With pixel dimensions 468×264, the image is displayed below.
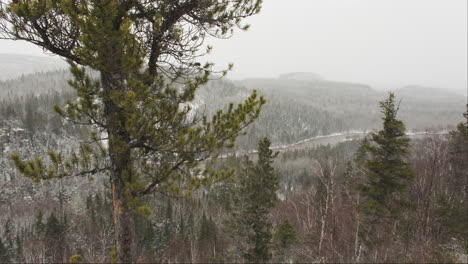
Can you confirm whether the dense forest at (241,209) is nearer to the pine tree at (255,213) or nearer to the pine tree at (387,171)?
the pine tree at (255,213)

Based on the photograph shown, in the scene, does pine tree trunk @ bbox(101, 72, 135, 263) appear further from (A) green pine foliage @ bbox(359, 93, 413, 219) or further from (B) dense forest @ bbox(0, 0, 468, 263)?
(A) green pine foliage @ bbox(359, 93, 413, 219)

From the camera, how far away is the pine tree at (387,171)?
13930mm

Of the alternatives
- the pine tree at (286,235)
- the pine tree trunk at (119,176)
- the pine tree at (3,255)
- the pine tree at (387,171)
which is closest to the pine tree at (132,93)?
the pine tree trunk at (119,176)

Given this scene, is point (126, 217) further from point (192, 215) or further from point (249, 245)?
point (192, 215)

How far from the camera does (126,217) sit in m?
5.34

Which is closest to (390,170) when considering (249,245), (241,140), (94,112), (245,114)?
(249,245)

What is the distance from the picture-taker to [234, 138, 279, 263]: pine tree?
1675cm

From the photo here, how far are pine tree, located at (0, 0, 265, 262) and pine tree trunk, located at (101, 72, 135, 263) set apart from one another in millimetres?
17

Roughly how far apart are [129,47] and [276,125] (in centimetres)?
13940

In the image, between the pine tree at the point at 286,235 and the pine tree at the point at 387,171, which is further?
Answer: the pine tree at the point at 286,235

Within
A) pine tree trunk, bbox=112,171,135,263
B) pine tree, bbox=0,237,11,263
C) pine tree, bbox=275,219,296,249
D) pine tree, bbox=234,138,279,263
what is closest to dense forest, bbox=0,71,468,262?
pine tree, bbox=275,219,296,249

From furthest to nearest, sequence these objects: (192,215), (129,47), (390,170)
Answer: (192,215) < (390,170) < (129,47)

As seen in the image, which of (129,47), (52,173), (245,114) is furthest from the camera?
(245,114)

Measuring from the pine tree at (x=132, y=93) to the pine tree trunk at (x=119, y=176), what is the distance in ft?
0.06
